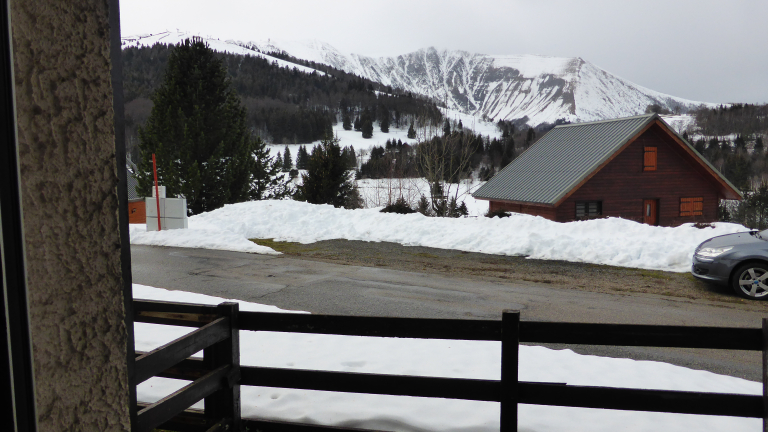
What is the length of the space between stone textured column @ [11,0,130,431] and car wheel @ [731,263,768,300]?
10251 mm

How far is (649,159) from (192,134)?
78.1 feet

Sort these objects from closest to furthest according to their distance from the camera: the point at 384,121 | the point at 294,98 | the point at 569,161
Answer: the point at 569,161
the point at 294,98
the point at 384,121

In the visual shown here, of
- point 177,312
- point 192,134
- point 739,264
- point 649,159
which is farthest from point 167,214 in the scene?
point 649,159

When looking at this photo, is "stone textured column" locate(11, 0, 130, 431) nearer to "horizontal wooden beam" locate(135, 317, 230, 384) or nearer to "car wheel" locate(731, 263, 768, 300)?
"horizontal wooden beam" locate(135, 317, 230, 384)

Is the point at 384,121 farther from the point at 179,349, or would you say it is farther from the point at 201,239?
the point at 179,349

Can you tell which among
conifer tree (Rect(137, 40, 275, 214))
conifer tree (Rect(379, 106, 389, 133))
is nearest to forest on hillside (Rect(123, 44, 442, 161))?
conifer tree (Rect(379, 106, 389, 133))

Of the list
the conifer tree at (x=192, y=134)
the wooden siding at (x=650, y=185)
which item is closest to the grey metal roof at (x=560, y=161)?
the wooden siding at (x=650, y=185)

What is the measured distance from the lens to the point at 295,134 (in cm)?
11194

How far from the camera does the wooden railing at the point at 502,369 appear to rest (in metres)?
3.20

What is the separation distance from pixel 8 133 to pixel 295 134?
113059 millimetres

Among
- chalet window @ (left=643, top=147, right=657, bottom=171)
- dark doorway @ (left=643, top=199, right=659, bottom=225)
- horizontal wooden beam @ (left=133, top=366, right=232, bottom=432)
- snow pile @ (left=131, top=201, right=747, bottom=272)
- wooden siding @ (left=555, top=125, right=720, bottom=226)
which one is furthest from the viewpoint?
dark doorway @ (left=643, top=199, right=659, bottom=225)

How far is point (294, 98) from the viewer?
126 metres

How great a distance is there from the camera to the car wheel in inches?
362

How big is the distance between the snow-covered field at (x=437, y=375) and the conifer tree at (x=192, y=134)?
20912 millimetres
